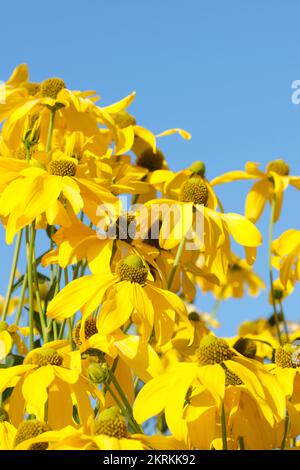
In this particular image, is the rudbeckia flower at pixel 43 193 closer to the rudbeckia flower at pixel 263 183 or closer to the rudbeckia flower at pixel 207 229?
the rudbeckia flower at pixel 207 229

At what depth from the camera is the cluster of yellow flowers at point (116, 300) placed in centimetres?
112

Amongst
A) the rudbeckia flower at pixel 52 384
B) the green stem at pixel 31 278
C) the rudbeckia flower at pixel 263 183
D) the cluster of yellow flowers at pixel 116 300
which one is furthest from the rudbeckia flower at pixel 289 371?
the rudbeckia flower at pixel 263 183

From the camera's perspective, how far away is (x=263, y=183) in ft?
7.03

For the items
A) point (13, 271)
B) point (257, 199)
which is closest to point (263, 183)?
point (257, 199)

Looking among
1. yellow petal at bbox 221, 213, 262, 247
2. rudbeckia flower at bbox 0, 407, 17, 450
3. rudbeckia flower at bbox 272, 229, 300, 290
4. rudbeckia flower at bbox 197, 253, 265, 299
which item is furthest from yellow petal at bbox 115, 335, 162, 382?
rudbeckia flower at bbox 197, 253, 265, 299

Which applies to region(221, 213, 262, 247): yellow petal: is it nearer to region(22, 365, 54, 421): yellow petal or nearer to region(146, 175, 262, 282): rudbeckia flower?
region(146, 175, 262, 282): rudbeckia flower

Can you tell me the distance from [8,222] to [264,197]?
2.87ft

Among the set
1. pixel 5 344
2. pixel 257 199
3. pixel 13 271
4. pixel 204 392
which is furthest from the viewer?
pixel 257 199

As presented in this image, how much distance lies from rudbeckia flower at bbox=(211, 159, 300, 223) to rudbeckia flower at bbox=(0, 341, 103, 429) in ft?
2.82

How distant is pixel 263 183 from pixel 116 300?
0.98 m

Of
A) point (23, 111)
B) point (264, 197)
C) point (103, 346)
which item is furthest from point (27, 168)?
point (264, 197)

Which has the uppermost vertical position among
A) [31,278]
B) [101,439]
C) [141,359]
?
[31,278]

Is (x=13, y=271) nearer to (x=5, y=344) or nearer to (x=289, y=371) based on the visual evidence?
(x=5, y=344)
